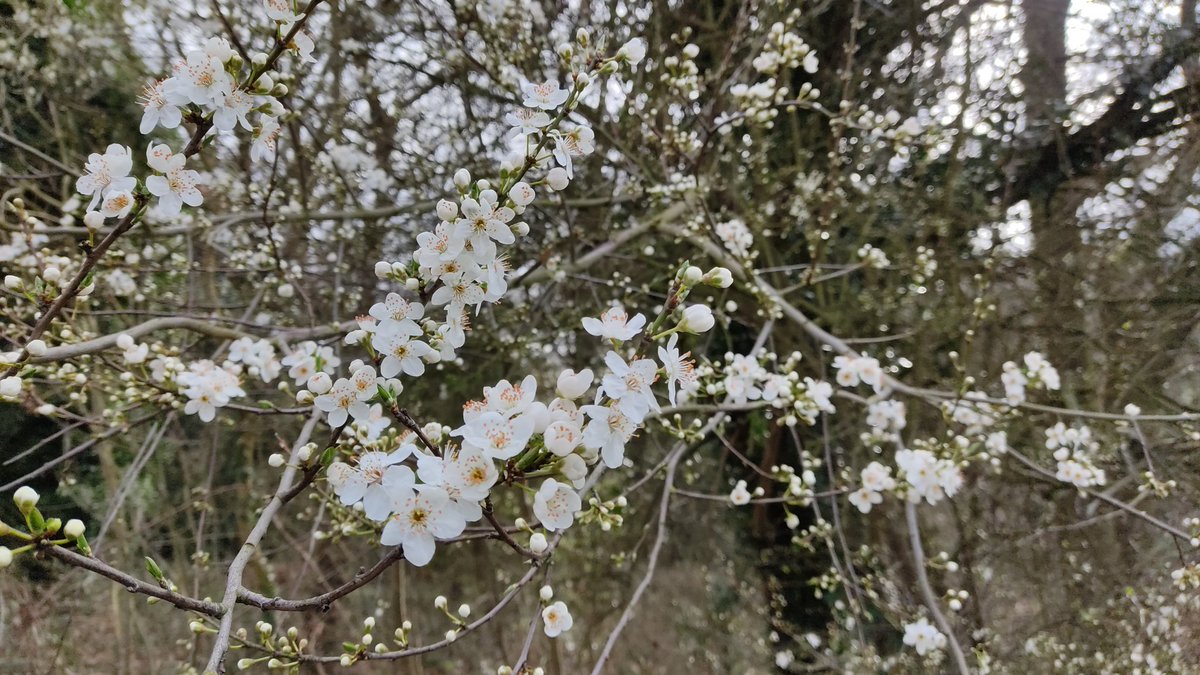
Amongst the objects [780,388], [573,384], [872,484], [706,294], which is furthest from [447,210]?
[706,294]

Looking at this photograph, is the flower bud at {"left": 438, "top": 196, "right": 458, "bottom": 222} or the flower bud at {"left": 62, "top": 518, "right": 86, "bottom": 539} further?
the flower bud at {"left": 438, "top": 196, "right": 458, "bottom": 222}

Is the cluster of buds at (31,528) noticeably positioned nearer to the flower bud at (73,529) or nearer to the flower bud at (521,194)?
the flower bud at (73,529)

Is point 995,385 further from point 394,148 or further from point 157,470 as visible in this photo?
point 157,470

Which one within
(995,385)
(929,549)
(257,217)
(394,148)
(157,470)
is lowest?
(929,549)

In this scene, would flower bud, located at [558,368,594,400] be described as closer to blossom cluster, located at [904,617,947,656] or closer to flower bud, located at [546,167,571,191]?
flower bud, located at [546,167,571,191]

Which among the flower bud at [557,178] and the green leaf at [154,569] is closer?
the green leaf at [154,569]

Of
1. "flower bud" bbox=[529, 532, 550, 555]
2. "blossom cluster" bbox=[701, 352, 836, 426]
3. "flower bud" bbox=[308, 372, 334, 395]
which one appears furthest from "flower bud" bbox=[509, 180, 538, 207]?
"blossom cluster" bbox=[701, 352, 836, 426]

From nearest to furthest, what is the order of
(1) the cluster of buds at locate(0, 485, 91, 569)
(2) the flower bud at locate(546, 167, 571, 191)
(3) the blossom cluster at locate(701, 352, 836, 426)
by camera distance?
(1) the cluster of buds at locate(0, 485, 91, 569), (2) the flower bud at locate(546, 167, 571, 191), (3) the blossom cluster at locate(701, 352, 836, 426)

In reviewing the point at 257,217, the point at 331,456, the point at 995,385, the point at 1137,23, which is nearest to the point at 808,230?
the point at 995,385

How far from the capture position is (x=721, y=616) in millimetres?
5246

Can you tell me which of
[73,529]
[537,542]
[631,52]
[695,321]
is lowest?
[537,542]

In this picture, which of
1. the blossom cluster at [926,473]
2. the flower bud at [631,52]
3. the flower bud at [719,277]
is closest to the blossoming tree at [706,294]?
the blossom cluster at [926,473]

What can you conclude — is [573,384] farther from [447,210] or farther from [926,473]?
[926,473]

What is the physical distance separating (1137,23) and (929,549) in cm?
317
